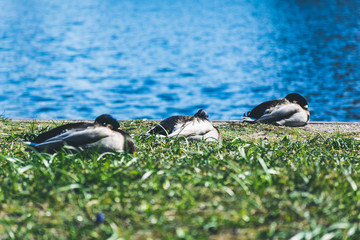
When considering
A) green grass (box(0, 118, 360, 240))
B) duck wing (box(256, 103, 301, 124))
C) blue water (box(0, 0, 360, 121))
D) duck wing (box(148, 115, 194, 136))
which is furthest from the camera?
blue water (box(0, 0, 360, 121))

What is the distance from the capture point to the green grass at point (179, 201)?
285 cm

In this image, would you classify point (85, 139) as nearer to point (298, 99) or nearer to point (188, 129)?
point (188, 129)

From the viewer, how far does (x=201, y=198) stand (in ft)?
10.5

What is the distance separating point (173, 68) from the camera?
878 inches

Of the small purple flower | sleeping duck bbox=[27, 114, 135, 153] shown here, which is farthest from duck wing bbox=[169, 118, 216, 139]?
the small purple flower

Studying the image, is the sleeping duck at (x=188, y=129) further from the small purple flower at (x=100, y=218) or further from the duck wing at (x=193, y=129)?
the small purple flower at (x=100, y=218)

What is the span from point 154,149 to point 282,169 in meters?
1.67

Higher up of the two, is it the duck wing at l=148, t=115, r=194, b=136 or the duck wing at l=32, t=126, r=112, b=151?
the duck wing at l=32, t=126, r=112, b=151

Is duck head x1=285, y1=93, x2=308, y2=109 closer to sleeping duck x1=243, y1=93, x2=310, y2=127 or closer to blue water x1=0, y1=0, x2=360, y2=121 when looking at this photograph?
sleeping duck x1=243, y1=93, x2=310, y2=127

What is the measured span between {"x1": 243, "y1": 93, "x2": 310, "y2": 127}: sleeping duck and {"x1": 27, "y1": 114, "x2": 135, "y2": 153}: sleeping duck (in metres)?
3.78

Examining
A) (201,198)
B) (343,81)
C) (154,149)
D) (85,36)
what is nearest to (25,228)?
(201,198)

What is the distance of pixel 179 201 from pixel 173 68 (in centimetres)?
1938

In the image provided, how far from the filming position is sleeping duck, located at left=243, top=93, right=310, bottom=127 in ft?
26.7

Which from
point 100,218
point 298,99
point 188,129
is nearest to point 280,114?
point 298,99
